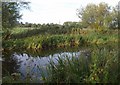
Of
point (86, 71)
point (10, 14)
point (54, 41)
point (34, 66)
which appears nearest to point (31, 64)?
point (34, 66)

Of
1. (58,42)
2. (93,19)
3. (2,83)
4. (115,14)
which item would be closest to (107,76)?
(2,83)

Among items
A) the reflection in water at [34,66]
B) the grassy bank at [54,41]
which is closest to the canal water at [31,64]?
the reflection in water at [34,66]

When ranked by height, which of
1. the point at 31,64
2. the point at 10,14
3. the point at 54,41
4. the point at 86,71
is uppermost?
Answer: the point at 10,14

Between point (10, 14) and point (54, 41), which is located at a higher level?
point (10, 14)

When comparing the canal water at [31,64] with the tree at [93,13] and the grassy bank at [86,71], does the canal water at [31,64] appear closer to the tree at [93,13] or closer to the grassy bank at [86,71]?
the grassy bank at [86,71]

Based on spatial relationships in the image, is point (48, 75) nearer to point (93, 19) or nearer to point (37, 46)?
point (37, 46)

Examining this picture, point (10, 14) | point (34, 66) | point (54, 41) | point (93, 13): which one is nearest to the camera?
point (34, 66)

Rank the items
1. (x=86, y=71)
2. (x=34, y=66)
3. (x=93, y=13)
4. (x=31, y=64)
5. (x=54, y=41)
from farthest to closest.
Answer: (x=93, y=13) < (x=54, y=41) < (x=31, y=64) < (x=34, y=66) < (x=86, y=71)

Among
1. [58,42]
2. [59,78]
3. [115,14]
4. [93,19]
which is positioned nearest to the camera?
[59,78]

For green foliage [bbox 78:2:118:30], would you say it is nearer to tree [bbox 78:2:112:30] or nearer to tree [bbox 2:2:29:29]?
tree [bbox 78:2:112:30]

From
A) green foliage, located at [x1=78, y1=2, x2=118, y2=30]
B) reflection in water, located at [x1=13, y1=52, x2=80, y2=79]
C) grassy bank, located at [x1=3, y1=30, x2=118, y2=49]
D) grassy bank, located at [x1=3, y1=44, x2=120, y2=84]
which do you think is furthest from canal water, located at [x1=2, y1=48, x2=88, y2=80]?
green foliage, located at [x1=78, y1=2, x2=118, y2=30]

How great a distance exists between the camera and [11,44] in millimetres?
17656

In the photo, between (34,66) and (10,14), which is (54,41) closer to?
(10,14)

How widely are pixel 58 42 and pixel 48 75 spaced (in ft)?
45.2
